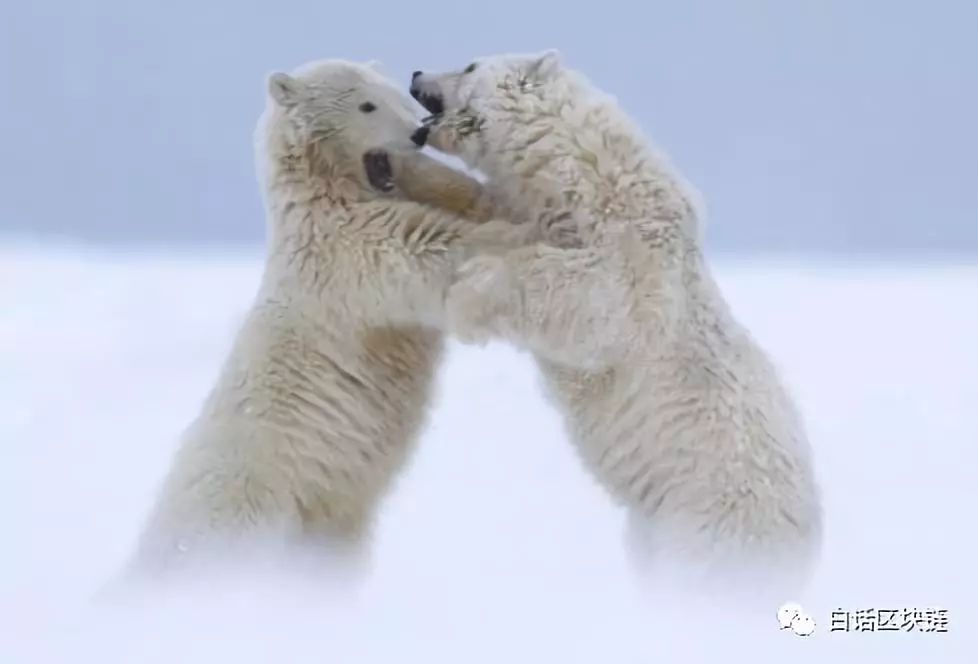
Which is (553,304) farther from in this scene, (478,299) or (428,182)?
(428,182)

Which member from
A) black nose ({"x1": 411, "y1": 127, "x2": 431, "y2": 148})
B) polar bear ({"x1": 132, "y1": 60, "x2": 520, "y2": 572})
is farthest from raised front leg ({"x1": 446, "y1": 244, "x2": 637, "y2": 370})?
black nose ({"x1": 411, "y1": 127, "x2": 431, "y2": 148})

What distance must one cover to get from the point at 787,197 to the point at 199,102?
195 cm

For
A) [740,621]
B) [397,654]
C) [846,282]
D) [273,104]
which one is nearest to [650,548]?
[740,621]

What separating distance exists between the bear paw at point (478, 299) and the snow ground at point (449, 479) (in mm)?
242

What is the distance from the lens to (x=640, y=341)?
2.87 meters

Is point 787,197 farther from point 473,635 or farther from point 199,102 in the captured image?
point 473,635

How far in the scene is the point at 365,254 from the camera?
10.3 feet

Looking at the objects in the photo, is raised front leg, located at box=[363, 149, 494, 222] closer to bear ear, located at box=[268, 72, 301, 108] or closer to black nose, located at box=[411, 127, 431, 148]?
black nose, located at box=[411, 127, 431, 148]

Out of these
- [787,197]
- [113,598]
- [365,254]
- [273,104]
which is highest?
[273,104]

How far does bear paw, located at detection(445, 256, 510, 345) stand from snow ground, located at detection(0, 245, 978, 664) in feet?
0.79

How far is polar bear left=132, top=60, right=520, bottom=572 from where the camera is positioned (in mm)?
3043

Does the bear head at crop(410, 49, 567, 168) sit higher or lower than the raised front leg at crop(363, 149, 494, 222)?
higher

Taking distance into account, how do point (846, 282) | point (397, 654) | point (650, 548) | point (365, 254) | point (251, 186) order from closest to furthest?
point (397, 654) < point (650, 548) < point (365, 254) < point (251, 186) < point (846, 282)

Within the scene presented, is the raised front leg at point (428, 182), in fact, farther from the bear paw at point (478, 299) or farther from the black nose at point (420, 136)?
the bear paw at point (478, 299)
